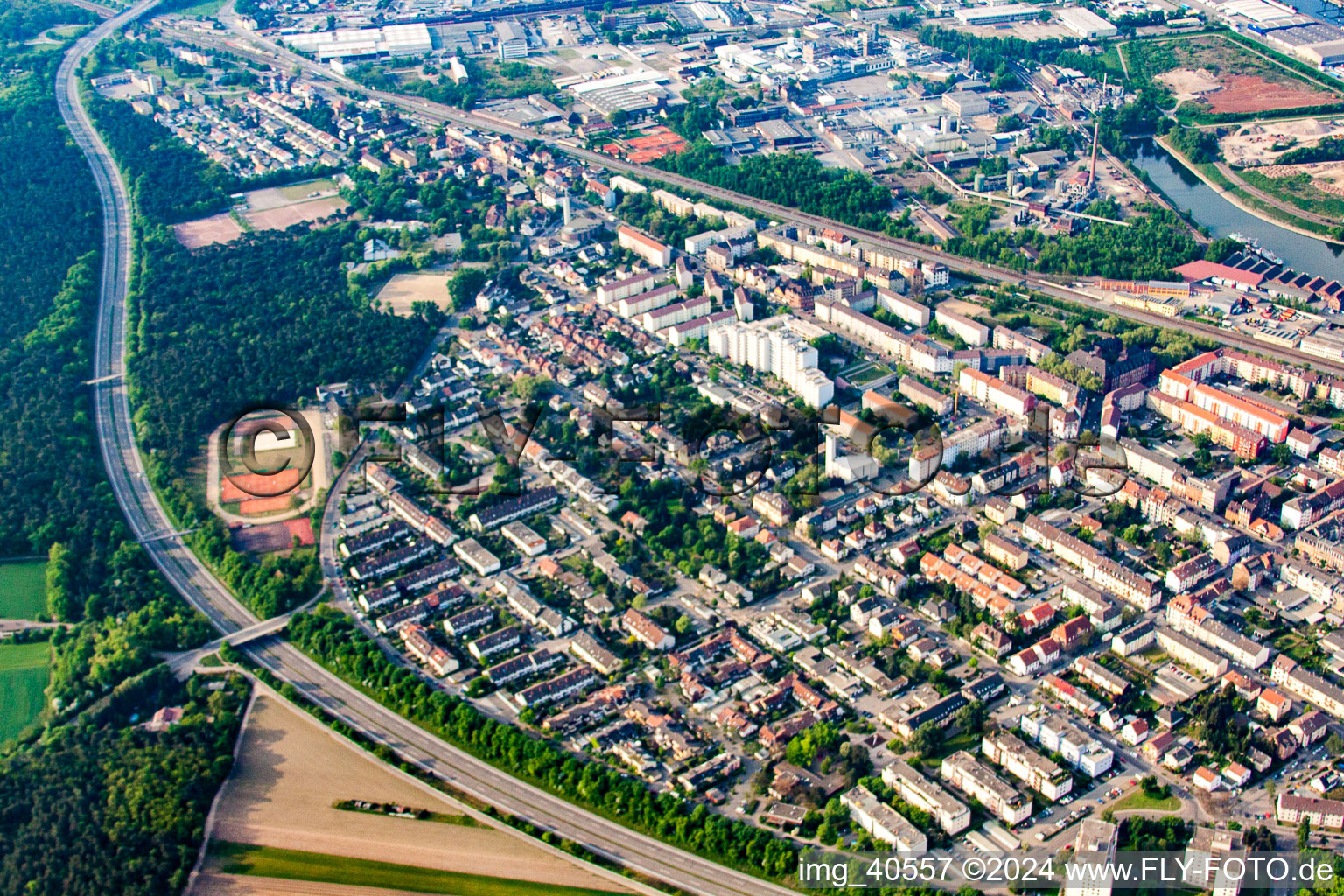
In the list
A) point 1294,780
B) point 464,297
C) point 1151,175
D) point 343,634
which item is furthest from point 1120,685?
point 1151,175

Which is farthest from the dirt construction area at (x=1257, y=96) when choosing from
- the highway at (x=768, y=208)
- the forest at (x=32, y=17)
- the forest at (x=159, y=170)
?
the forest at (x=32, y=17)

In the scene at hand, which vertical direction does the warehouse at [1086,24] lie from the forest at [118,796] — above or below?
above

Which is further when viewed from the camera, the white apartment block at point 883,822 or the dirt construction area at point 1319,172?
the dirt construction area at point 1319,172

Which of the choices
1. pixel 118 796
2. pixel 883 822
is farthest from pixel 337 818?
pixel 883 822

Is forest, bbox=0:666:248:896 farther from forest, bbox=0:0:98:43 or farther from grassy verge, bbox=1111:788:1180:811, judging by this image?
forest, bbox=0:0:98:43

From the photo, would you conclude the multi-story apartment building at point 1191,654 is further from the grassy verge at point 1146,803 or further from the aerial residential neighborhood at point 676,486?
the grassy verge at point 1146,803

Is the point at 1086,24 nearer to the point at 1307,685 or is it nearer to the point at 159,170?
the point at 159,170
